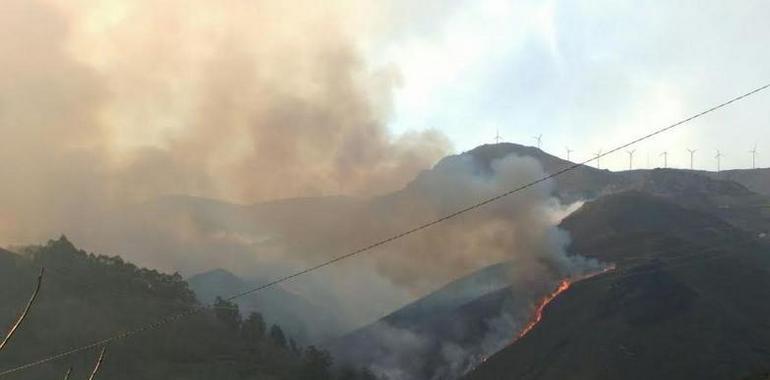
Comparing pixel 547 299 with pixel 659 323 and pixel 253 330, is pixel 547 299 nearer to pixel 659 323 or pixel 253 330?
pixel 659 323

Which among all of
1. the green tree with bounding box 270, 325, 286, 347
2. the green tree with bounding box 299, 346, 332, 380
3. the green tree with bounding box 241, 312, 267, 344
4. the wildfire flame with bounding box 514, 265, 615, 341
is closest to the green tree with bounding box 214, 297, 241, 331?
the green tree with bounding box 241, 312, 267, 344

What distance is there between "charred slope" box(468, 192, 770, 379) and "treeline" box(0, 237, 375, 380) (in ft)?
115

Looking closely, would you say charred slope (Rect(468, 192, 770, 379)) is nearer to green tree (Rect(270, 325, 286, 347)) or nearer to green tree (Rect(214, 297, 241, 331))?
green tree (Rect(270, 325, 286, 347))

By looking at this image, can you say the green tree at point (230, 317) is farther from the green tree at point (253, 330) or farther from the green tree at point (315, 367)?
the green tree at point (315, 367)

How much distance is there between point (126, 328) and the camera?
121 meters

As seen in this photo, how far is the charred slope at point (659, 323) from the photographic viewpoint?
12825cm

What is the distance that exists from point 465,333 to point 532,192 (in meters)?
41.7

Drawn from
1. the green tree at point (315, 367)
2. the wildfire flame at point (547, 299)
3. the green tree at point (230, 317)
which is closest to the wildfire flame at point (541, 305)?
the wildfire flame at point (547, 299)

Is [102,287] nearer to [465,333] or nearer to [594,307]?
[465,333]

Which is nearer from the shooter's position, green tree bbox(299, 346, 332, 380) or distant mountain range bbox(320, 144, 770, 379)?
green tree bbox(299, 346, 332, 380)

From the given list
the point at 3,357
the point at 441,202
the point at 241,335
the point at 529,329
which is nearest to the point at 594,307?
the point at 529,329

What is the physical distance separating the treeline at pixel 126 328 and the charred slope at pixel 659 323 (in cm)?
3519

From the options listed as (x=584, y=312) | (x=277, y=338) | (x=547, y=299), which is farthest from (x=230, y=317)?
(x=584, y=312)

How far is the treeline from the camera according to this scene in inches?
4090
